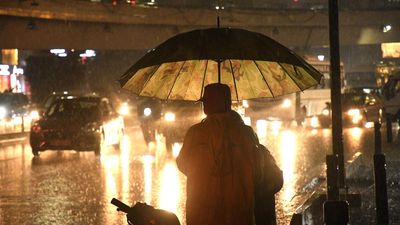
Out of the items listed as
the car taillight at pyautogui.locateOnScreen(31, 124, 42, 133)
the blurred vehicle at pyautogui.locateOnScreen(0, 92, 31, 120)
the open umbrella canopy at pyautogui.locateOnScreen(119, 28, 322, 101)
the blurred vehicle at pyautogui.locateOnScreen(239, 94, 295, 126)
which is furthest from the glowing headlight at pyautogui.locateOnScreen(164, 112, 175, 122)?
the blurred vehicle at pyautogui.locateOnScreen(0, 92, 31, 120)

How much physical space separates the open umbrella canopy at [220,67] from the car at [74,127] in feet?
49.0

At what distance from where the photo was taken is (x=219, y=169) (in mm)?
5422

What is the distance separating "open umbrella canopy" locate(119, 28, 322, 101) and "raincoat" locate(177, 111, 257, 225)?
103cm

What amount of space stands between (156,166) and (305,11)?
32.1 meters

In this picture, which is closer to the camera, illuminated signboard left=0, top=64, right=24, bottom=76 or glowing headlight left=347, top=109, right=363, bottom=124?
glowing headlight left=347, top=109, right=363, bottom=124

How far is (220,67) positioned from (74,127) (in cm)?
1548

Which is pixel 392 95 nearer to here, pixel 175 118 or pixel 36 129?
pixel 175 118

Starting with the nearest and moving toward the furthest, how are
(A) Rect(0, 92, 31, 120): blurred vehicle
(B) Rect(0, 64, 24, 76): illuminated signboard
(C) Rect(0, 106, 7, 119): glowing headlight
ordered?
1. (C) Rect(0, 106, 7, 119): glowing headlight
2. (A) Rect(0, 92, 31, 120): blurred vehicle
3. (B) Rect(0, 64, 24, 76): illuminated signboard

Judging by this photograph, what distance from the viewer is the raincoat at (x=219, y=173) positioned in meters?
5.41

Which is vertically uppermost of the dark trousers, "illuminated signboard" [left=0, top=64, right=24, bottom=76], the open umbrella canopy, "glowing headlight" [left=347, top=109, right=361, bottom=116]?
"illuminated signboard" [left=0, top=64, right=24, bottom=76]

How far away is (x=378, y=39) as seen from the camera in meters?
52.8

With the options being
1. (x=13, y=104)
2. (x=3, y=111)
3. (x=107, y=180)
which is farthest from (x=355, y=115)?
(x=13, y=104)

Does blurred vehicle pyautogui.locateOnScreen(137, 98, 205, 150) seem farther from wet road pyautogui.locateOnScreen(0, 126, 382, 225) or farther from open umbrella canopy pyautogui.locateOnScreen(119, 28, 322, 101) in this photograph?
open umbrella canopy pyautogui.locateOnScreen(119, 28, 322, 101)

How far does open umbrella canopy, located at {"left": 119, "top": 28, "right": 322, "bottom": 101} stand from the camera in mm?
6465
